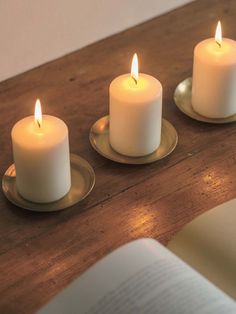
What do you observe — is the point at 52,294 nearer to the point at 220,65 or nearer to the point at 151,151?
the point at 151,151

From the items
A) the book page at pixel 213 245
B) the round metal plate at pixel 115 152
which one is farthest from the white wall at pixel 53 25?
the book page at pixel 213 245

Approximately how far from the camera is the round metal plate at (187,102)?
1032mm

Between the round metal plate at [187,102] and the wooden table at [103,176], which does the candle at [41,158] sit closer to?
the wooden table at [103,176]

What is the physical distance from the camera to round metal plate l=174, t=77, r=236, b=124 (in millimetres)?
1032

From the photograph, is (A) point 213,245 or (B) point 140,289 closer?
(B) point 140,289

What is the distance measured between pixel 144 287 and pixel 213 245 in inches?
5.4

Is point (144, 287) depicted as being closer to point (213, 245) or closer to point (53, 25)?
point (213, 245)

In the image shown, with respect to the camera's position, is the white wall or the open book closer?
the open book

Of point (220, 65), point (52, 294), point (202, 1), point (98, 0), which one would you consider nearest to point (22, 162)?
point (52, 294)

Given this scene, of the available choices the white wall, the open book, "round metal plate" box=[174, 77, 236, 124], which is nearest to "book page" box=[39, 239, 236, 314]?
the open book

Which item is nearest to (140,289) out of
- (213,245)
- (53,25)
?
(213,245)

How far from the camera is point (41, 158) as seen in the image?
85cm

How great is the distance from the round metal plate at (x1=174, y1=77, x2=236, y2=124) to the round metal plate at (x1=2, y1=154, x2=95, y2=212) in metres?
0.19

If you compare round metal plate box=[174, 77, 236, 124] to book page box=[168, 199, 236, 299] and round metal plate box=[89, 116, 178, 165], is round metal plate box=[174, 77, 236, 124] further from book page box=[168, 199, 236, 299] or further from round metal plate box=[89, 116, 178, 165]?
book page box=[168, 199, 236, 299]
